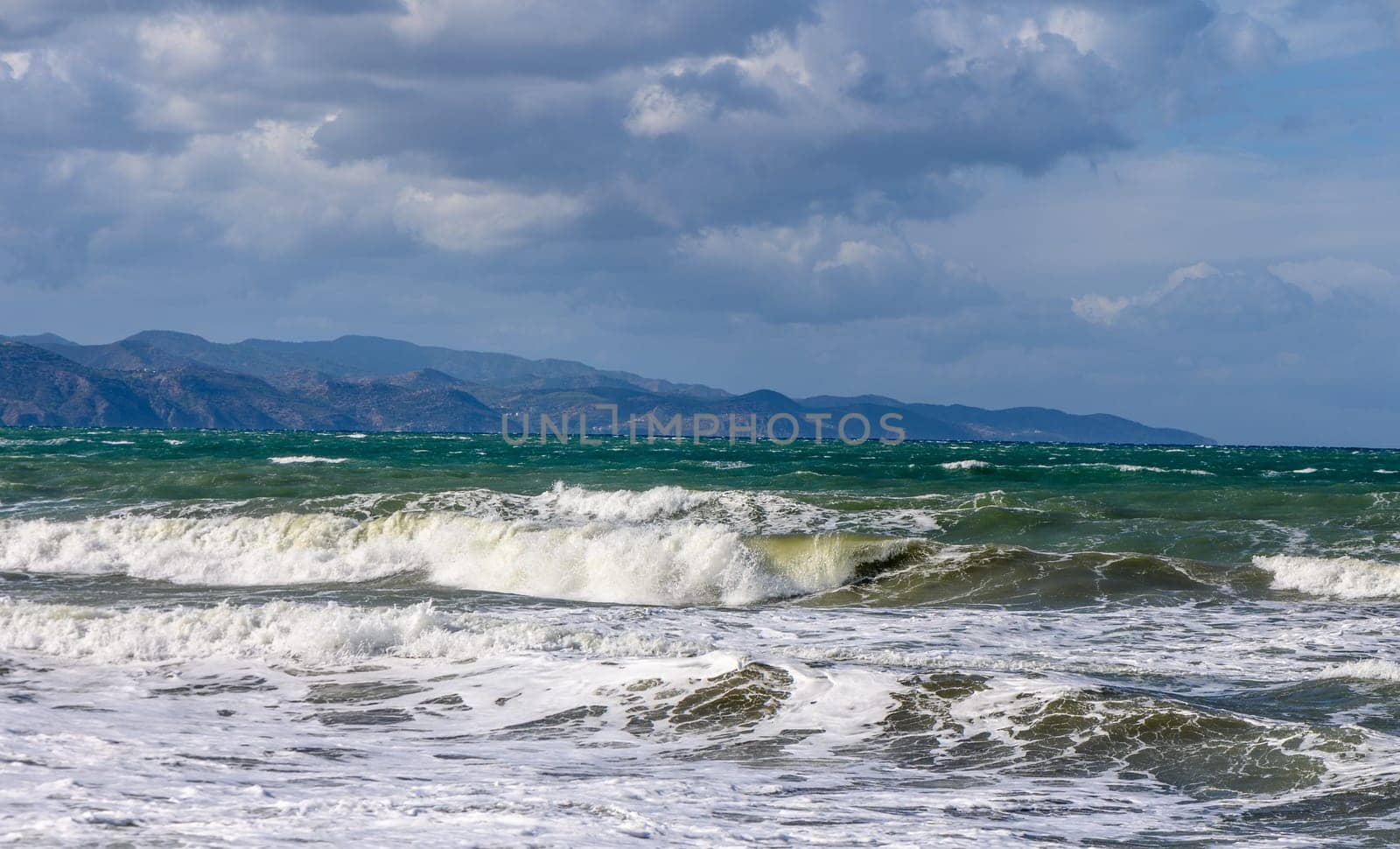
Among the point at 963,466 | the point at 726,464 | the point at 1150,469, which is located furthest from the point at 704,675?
the point at 1150,469

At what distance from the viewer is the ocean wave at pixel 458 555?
78.7ft

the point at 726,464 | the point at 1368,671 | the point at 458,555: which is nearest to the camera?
the point at 1368,671

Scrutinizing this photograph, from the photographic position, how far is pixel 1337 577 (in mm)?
22250

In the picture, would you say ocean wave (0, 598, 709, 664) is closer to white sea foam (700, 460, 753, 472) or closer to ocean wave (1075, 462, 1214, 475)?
white sea foam (700, 460, 753, 472)

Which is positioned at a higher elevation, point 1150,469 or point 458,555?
point 1150,469

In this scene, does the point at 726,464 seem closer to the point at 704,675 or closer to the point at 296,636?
the point at 296,636

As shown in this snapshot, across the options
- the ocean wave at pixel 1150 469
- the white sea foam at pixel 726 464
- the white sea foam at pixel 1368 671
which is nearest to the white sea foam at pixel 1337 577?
the white sea foam at pixel 1368 671

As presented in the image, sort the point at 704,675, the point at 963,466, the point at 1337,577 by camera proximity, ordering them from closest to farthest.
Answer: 1. the point at 704,675
2. the point at 1337,577
3. the point at 963,466

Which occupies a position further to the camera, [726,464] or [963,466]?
[963,466]

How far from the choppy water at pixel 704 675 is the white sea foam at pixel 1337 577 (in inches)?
3.0

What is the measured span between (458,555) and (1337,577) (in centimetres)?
1818

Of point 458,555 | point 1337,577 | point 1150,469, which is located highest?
point 1150,469

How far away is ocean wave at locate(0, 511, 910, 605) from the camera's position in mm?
23984

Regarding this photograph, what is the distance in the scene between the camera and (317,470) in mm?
47344
